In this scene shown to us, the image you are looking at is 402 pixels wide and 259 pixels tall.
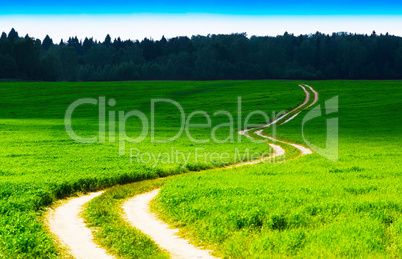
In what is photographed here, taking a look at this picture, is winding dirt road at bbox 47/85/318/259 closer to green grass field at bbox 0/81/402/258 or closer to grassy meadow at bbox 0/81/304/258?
green grass field at bbox 0/81/402/258

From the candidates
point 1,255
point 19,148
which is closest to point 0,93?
point 19,148

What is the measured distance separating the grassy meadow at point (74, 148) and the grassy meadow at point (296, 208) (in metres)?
4.22

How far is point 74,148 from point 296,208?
957 inches

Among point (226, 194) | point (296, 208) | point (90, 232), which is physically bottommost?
point (90, 232)

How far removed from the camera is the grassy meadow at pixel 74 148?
16484 mm

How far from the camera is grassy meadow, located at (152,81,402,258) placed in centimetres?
1298

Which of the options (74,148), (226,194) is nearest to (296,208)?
(226,194)

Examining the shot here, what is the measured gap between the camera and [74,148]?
37031 mm

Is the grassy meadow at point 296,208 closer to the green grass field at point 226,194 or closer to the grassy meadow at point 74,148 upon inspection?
the green grass field at point 226,194

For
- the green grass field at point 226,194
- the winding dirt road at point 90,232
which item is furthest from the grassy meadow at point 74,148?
the winding dirt road at point 90,232

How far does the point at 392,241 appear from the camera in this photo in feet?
42.9

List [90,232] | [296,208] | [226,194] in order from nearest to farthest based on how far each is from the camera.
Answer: [90,232], [296,208], [226,194]

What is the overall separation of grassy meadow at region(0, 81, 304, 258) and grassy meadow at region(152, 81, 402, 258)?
13.9ft

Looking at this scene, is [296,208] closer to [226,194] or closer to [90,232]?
[226,194]
